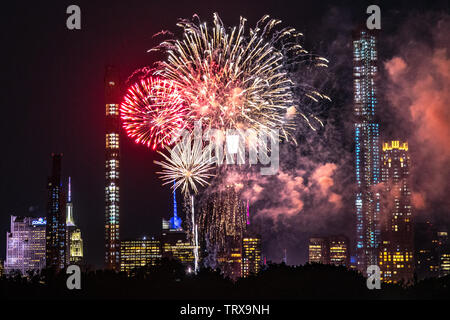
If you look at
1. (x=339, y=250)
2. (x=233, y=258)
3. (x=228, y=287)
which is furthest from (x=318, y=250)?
(x=228, y=287)

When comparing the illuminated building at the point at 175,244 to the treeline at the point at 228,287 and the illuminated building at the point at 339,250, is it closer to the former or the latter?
the illuminated building at the point at 339,250

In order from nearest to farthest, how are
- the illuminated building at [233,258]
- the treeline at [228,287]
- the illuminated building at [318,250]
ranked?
the treeline at [228,287] → the illuminated building at [233,258] → the illuminated building at [318,250]

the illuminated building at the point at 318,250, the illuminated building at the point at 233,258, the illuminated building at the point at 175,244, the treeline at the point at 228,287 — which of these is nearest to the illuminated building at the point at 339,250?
the illuminated building at the point at 318,250

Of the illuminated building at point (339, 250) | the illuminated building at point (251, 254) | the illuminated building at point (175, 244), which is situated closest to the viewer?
the illuminated building at point (251, 254)

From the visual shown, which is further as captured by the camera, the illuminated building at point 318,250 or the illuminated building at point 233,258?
the illuminated building at point 318,250
